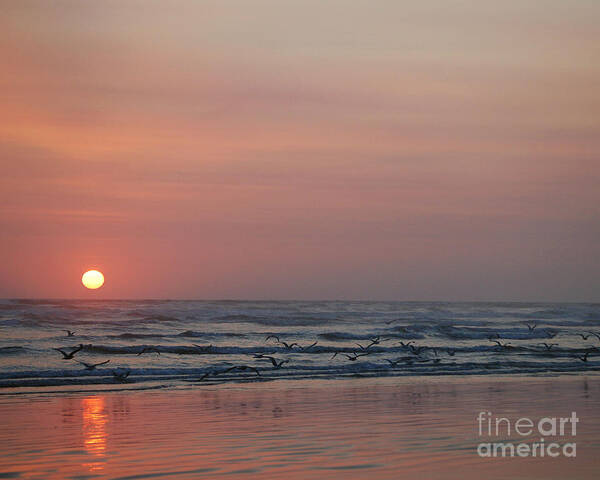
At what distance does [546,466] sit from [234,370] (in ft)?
59.1

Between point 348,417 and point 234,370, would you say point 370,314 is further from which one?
point 348,417

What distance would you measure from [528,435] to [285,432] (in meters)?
4.17

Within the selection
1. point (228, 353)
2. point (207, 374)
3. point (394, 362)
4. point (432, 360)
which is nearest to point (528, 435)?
point (207, 374)

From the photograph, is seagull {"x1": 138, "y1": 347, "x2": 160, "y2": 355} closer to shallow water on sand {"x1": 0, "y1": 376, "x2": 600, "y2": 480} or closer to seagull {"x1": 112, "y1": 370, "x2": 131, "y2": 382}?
seagull {"x1": 112, "y1": 370, "x2": 131, "y2": 382}

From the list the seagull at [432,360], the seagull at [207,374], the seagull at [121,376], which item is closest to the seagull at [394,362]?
the seagull at [432,360]

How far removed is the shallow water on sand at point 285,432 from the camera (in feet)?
36.7

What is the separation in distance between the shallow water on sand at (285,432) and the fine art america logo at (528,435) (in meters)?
0.18

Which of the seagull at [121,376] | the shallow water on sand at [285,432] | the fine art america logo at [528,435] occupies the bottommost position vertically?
the fine art america logo at [528,435]

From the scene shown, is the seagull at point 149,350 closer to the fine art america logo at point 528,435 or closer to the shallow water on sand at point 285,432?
the shallow water on sand at point 285,432

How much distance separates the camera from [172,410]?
1766 centimetres

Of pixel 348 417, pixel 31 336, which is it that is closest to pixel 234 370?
pixel 348 417

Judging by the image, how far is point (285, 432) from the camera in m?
14.3

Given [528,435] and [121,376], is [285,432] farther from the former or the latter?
[121,376]

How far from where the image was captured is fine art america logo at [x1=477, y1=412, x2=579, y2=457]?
12281 millimetres
